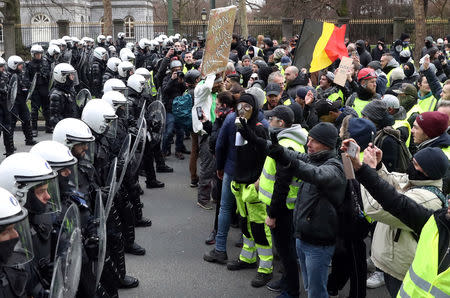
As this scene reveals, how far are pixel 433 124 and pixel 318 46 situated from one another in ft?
15.7

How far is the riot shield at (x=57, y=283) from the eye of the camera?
3.02 metres

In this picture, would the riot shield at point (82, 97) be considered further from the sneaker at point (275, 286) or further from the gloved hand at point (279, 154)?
the gloved hand at point (279, 154)

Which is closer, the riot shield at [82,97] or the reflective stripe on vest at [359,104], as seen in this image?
the reflective stripe on vest at [359,104]

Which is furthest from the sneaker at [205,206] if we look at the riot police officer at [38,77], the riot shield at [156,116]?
the riot police officer at [38,77]

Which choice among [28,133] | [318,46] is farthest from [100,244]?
[28,133]

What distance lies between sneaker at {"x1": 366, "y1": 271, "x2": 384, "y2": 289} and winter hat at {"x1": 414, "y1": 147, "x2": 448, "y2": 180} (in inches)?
95.8

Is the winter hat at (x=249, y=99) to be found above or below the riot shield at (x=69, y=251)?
above

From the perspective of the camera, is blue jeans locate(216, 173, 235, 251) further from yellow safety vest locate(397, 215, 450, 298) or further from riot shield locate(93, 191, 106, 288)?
yellow safety vest locate(397, 215, 450, 298)

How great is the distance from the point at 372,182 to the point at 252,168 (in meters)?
2.68

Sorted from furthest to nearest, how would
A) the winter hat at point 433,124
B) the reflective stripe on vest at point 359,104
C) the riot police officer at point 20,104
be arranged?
the riot police officer at point 20,104 < the reflective stripe on vest at point 359,104 < the winter hat at point 433,124

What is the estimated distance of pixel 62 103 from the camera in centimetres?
1080

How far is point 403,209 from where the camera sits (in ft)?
11.2

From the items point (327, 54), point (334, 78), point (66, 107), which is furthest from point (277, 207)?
point (66, 107)

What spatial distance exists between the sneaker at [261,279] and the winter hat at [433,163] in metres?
2.68
